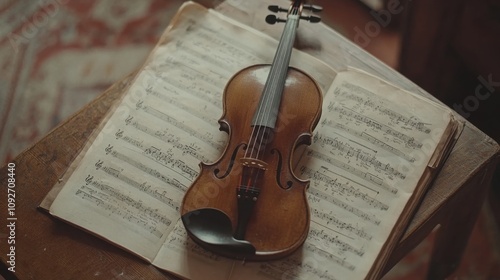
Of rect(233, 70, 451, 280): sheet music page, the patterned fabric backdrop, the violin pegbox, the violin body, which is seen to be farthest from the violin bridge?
the patterned fabric backdrop

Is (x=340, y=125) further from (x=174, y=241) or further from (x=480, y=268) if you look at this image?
(x=480, y=268)

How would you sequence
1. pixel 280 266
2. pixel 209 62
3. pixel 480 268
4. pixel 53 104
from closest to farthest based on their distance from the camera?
pixel 280 266
pixel 209 62
pixel 480 268
pixel 53 104

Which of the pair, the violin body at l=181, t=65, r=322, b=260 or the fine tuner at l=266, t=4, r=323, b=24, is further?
the fine tuner at l=266, t=4, r=323, b=24

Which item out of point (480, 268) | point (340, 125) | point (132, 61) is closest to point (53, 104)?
point (132, 61)

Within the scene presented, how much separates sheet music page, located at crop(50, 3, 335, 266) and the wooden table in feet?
0.11

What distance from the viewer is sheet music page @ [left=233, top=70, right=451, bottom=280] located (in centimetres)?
91

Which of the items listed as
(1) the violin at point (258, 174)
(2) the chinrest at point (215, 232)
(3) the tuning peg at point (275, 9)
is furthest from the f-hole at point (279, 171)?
(3) the tuning peg at point (275, 9)

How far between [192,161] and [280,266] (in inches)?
9.8

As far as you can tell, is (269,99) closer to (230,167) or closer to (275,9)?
(230,167)

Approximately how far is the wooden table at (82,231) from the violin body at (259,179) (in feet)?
0.47

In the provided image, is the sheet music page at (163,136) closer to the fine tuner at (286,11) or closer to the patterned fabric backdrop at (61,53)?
the fine tuner at (286,11)

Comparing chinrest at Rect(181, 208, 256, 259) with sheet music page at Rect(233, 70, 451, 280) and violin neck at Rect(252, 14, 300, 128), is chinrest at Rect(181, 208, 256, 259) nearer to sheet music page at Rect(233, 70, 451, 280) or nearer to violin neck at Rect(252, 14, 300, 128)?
sheet music page at Rect(233, 70, 451, 280)

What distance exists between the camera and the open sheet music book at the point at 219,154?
918 mm

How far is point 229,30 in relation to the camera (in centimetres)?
117
